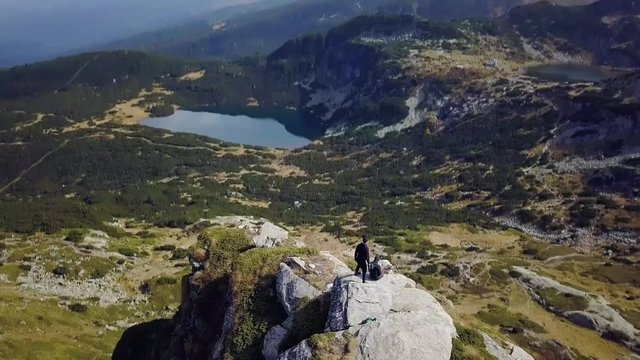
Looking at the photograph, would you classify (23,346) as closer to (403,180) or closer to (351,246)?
(351,246)

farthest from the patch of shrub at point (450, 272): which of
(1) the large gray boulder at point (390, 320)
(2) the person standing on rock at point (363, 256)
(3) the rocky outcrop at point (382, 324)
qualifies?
(2) the person standing on rock at point (363, 256)

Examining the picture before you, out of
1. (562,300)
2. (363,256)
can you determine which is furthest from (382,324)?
(562,300)

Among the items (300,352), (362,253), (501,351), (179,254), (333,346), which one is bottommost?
(179,254)

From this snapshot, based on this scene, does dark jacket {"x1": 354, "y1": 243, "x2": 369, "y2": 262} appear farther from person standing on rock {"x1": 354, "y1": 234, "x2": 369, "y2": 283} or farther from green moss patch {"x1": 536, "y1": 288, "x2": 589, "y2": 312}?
green moss patch {"x1": 536, "y1": 288, "x2": 589, "y2": 312}

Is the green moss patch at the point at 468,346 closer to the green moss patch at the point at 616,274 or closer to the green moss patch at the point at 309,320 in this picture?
the green moss patch at the point at 309,320

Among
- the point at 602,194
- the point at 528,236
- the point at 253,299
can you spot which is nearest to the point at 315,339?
the point at 253,299

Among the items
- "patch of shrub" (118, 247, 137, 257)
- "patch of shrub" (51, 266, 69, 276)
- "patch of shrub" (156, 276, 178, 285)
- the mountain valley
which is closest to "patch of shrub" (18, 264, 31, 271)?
the mountain valley

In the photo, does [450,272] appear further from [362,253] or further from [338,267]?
[362,253]
